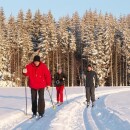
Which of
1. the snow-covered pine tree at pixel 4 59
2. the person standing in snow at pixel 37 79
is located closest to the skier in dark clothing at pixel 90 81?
the person standing in snow at pixel 37 79

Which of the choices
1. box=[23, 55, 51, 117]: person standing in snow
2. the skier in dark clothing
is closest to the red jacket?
box=[23, 55, 51, 117]: person standing in snow

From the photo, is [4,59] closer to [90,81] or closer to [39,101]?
[90,81]

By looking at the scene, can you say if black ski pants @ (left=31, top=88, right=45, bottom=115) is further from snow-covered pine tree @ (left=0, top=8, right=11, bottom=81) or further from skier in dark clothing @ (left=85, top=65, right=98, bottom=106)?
snow-covered pine tree @ (left=0, top=8, right=11, bottom=81)

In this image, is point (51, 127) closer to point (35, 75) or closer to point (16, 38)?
point (35, 75)

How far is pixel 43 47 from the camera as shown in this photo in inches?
2933

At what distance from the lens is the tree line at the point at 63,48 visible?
74500mm

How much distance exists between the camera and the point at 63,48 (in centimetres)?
8225

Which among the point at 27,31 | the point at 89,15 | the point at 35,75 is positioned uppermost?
the point at 89,15

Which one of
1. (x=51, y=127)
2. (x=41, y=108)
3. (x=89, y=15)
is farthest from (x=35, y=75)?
(x=89, y=15)

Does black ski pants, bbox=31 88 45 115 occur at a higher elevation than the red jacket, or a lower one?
lower

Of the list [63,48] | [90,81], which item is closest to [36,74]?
[90,81]

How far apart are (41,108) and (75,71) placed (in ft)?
228

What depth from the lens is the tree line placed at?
244 ft

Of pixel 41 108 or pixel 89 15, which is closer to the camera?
pixel 41 108
